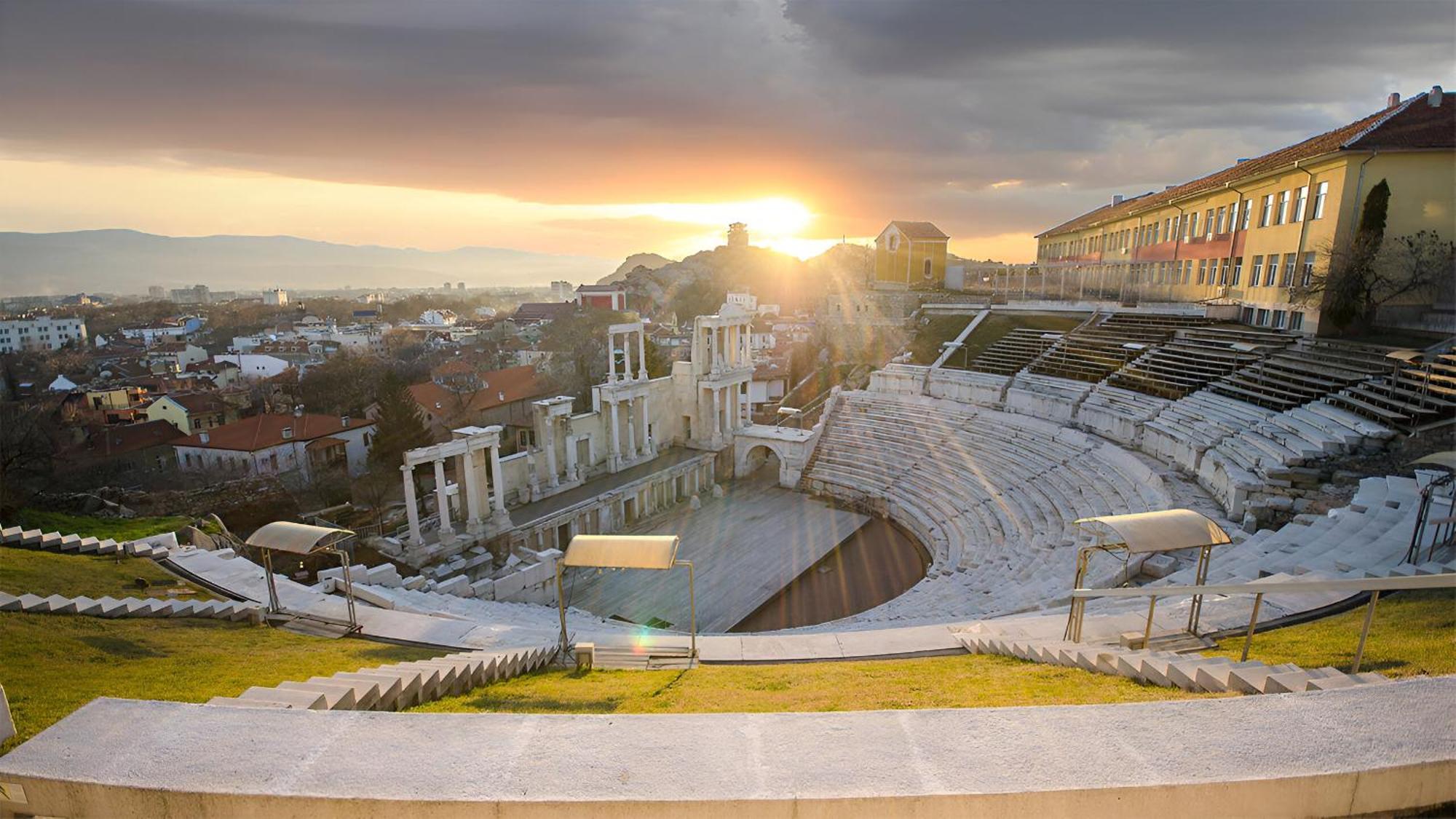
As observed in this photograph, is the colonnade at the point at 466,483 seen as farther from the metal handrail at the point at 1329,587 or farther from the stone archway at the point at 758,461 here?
the metal handrail at the point at 1329,587

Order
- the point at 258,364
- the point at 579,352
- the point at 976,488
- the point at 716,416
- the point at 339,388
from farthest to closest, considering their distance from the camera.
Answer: the point at 258,364, the point at 579,352, the point at 339,388, the point at 716,416, the point at 976,488

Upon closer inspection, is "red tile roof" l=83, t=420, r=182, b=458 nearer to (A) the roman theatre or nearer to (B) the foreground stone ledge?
(A) the roman theatre

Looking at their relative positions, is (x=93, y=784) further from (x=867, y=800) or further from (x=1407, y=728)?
(x=1407, y=728)

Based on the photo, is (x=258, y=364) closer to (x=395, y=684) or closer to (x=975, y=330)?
(x=975, y=330)

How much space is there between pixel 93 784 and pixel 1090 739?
486 centimetres

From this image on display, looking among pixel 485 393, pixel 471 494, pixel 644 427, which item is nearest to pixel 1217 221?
pixel 644 427

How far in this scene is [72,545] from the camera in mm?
12945

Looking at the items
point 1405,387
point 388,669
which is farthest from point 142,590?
point 1405,387

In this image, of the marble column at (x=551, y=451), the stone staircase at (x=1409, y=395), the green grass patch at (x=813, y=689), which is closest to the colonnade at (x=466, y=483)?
the marble column at (x=551, y=451)

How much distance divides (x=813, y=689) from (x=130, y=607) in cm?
1045

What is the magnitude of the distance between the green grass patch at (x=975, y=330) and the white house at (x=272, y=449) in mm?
31307

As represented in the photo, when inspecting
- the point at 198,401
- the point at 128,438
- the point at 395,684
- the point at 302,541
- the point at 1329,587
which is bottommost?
the point at 128,438

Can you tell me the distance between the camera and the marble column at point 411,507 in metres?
18.3

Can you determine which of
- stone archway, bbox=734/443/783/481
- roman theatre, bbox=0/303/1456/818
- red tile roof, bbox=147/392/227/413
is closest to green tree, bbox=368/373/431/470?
roman theatre, bbox=0/303/1456/818
